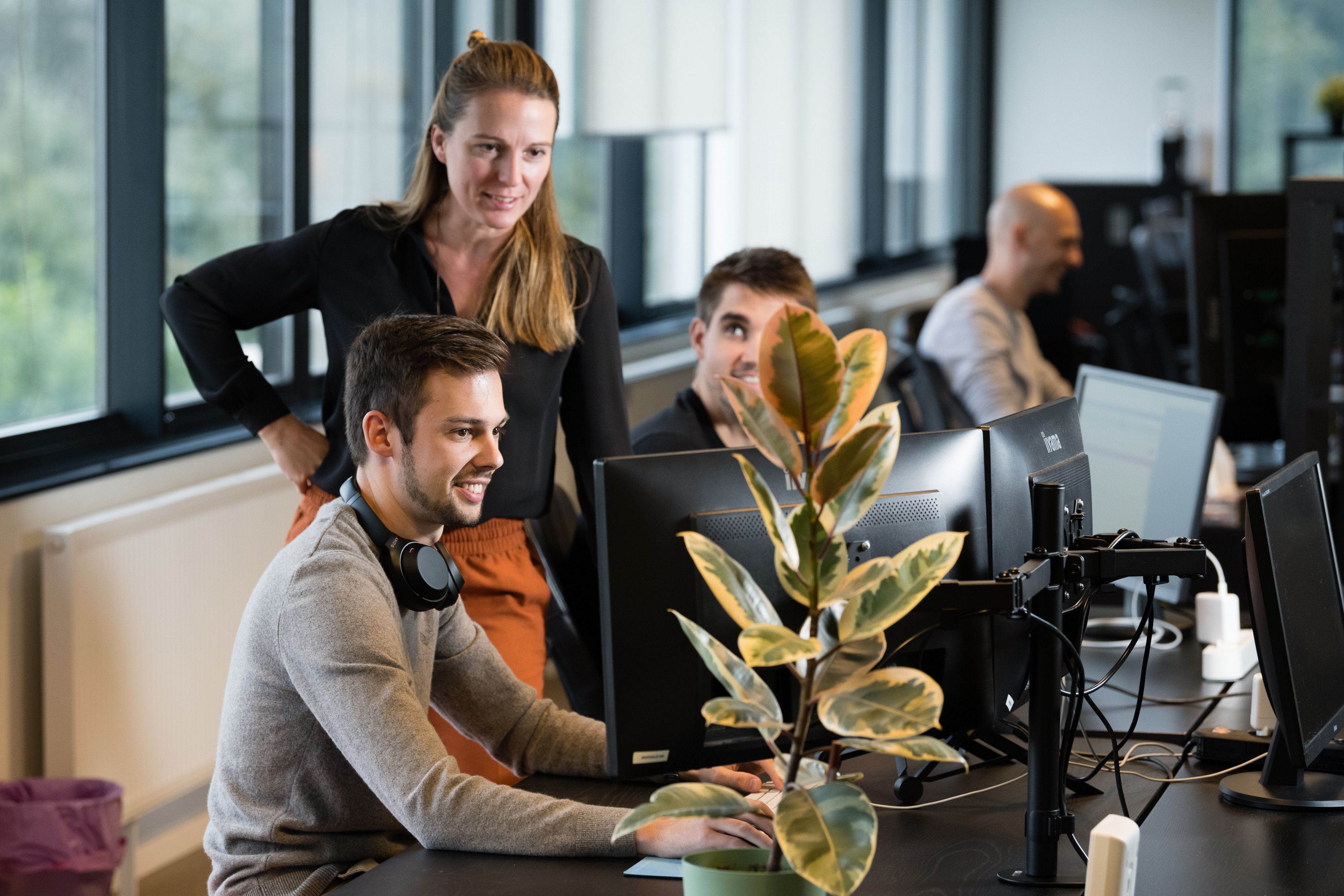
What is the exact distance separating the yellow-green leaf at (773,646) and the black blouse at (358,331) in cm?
108

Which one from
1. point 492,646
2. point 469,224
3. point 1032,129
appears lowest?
point 492,646

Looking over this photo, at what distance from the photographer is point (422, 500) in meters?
1.62

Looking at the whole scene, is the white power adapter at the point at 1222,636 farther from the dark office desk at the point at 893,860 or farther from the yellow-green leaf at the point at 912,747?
the yellow-green leaf at the point at 912,747

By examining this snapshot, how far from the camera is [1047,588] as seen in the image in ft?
4.50

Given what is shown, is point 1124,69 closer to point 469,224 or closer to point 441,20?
point 441,20

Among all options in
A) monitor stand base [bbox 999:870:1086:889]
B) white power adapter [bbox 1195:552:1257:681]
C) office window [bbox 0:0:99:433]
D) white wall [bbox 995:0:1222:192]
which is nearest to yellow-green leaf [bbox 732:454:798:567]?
monitor stand base [bbox 999:870:1086:889]

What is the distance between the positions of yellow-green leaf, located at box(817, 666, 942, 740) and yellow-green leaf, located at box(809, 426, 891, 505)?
0.14 metres

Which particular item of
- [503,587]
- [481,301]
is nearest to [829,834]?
[503,587]

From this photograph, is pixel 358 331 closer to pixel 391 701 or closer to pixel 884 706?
pixel 391 701

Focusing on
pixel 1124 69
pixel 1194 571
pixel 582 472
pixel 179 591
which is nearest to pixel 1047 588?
pixel 1194 571

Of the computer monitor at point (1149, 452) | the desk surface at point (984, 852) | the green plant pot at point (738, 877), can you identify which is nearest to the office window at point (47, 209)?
the desk surface at point (984, 852)

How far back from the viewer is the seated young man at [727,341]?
2.39m

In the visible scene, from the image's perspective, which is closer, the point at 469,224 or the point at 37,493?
the point at 469,224

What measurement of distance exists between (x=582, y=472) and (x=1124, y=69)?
738 centimetres
